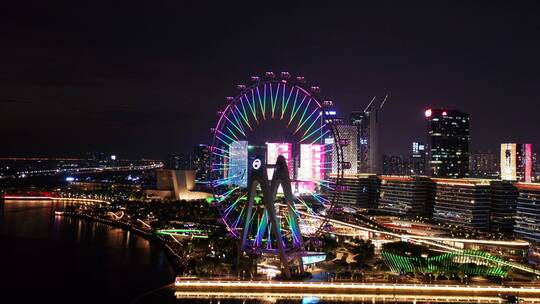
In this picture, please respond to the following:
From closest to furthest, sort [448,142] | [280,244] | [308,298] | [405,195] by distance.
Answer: [308,298] → [280,244] → [405,195] → [448,142]

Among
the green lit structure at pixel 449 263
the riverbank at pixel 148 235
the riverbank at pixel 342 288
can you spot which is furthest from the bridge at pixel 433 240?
the riverbank at pixel 148 235

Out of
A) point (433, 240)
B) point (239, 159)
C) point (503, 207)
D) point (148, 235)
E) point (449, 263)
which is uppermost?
point (239, 159)

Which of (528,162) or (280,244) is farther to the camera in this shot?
(528,162)

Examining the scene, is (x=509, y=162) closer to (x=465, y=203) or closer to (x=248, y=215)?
(x=465, y=203)

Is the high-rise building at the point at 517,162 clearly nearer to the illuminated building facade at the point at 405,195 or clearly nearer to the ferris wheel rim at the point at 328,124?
the illuminated building facade at the point at 405,195

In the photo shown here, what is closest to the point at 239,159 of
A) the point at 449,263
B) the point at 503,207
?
the point at 449,263

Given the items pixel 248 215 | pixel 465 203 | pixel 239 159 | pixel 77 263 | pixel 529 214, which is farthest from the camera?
pixel 465 203

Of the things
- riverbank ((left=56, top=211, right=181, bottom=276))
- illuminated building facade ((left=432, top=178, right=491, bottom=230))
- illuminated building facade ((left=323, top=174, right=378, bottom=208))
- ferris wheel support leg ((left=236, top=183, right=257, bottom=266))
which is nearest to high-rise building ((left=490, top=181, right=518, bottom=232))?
illuminated building facade ((left=432, top=178, right=491, bottom=230))

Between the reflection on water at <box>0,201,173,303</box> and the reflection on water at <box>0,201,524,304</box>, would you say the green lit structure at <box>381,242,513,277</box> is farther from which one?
the reflection on water at <box>0,201,173,303</box>
